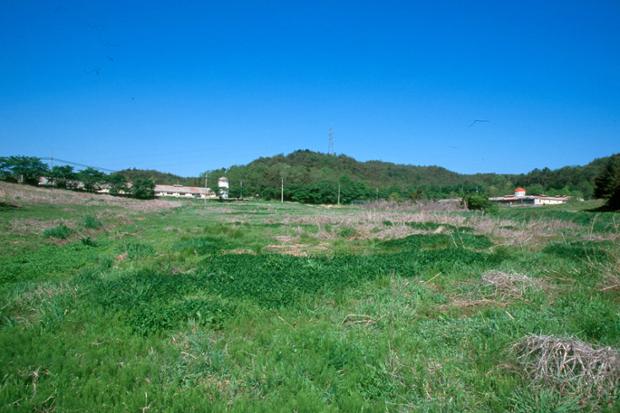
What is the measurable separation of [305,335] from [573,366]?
316cm

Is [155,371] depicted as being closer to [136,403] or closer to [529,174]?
[136,403]

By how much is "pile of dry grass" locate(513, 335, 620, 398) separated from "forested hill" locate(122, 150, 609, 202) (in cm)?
7285

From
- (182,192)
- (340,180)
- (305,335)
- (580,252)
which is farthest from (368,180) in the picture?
(305,335)

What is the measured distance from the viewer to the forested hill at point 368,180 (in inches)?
3856

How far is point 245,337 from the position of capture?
4984 millimetres

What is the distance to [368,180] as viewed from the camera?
131500 millimetres

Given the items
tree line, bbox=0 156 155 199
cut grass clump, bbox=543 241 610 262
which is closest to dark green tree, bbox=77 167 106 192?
tree line, bbox=0 156 155 199

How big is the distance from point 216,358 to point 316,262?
5.67 m

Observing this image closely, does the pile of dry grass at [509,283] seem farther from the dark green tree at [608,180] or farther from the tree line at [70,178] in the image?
the tree line at [70,178]

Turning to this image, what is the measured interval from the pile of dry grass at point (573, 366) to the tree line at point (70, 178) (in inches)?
3287

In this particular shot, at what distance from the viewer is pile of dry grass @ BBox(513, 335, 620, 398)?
11.3ft

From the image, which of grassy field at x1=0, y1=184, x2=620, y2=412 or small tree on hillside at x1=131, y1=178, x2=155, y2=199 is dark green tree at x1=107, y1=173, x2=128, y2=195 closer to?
small tree on hillside at x1=131, y1=178, x2=155, y2=199

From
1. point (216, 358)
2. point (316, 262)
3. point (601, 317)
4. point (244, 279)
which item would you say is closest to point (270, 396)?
point (216, 358)

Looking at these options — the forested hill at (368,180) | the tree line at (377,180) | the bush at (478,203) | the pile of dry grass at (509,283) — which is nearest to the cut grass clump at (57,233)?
the pile of dry grass at (509,283)
